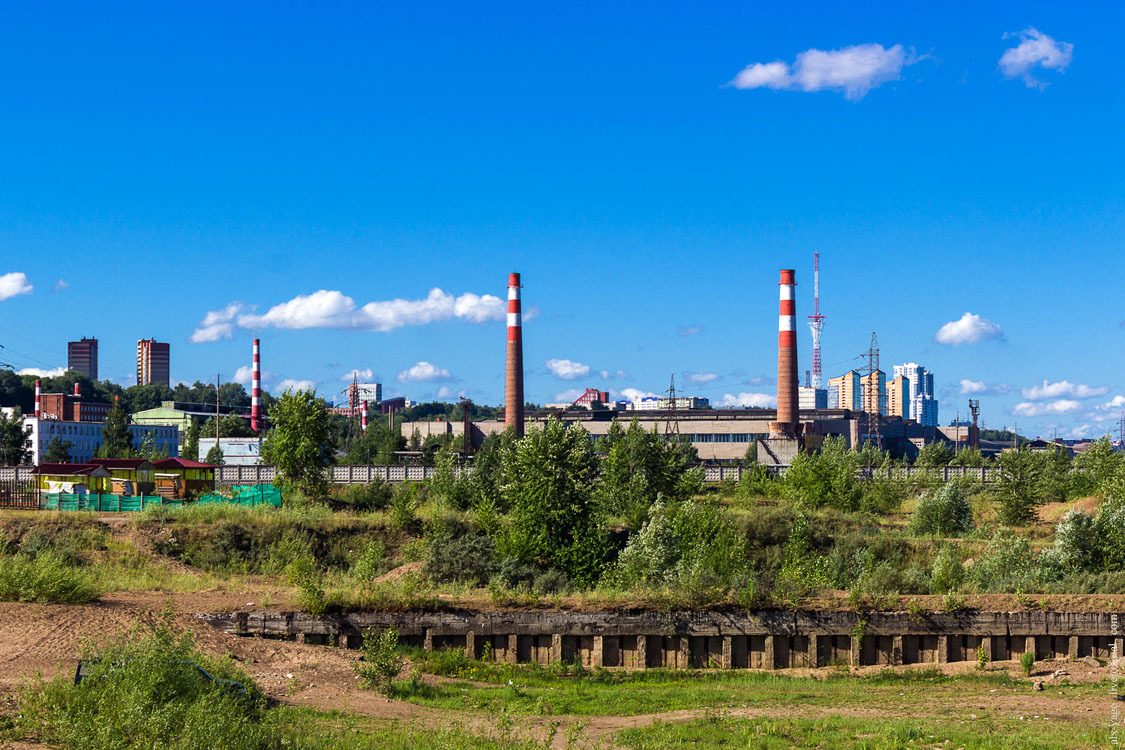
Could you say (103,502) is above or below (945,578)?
above

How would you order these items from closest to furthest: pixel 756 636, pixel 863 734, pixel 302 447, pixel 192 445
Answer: pixel 863 734 → pixel 756 636 → pixel 302 447 → pixel 192 445

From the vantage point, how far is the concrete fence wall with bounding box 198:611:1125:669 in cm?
2117

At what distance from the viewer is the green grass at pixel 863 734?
45.1 ft

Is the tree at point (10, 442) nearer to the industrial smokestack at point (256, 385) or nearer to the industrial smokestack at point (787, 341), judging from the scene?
the industrial smokestack at point (256, 385)

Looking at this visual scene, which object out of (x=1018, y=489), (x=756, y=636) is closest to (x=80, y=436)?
(x=1018, y=489)

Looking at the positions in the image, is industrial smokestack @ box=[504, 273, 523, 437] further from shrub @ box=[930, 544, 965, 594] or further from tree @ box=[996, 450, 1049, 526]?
shrub @ box=[930, 544, 965, 594]

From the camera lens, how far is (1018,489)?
47656 millimetres

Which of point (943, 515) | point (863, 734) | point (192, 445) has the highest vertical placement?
point (192, 445)

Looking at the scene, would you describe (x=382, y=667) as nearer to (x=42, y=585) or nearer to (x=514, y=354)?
(x=42, y=585)

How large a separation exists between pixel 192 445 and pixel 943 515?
228 feet

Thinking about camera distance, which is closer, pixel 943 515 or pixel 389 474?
pixel 943 515

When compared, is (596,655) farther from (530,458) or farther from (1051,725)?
(530,458)

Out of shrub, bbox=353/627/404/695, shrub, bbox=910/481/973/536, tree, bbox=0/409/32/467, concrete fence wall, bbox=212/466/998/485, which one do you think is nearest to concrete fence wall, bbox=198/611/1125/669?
shrub, bbox=353/627/404/695

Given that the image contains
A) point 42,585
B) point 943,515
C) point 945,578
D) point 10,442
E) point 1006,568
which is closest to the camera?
point 42,585
